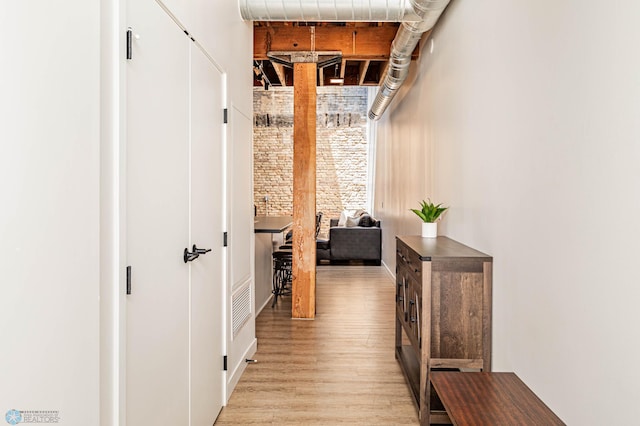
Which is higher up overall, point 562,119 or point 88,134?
point 562,119

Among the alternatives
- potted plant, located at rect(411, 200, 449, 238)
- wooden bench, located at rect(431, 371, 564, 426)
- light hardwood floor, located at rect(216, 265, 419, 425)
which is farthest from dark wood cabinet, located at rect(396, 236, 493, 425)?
potted plant, located at rect(411, 200, 449, 238)

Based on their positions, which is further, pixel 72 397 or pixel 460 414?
pixel 460 414

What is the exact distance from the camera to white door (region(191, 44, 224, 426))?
2.32m

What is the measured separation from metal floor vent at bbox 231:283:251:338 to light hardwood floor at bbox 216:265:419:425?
0.38m

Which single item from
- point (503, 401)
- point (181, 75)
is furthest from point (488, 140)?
point (181, 75)

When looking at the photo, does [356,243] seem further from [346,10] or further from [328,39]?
[346,10]

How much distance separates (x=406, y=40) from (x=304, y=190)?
1.83m

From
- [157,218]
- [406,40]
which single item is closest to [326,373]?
[157,218]

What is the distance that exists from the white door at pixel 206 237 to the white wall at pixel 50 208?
3.16 feet

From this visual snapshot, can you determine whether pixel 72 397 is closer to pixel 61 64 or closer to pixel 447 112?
pixel 61 64

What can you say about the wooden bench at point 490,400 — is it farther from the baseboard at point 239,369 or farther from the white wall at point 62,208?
the baseboard at point 239,369

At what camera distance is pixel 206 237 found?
2.55 metres

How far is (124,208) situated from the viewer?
4.97 feet

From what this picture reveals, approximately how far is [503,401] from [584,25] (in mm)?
1477
